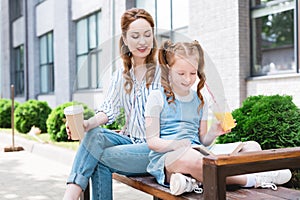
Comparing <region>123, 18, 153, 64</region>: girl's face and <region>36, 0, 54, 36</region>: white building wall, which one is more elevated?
<region>36, 0, 54, 36</region>: white building wall

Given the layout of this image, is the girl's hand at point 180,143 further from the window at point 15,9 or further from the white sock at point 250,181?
the window at point 15,9

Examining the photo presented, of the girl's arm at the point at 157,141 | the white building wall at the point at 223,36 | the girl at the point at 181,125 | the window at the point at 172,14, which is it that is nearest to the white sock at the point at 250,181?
the girl at the point at 181,125

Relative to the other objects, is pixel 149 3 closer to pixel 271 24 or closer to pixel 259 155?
pixel 271 24

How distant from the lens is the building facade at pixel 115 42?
9.02 feet

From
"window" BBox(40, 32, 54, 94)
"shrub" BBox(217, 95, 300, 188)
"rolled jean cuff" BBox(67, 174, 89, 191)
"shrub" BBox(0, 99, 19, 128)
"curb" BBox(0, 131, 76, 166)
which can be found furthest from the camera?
"window" BBox(40, 32, 54, 94)

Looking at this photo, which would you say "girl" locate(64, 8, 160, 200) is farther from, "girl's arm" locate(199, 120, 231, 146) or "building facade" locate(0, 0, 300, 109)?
"girl's arm" locate(199, 120, 231, 146)

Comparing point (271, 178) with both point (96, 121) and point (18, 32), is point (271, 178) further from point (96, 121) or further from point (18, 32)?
point (18, 32)

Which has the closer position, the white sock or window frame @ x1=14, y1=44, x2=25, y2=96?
the white sock

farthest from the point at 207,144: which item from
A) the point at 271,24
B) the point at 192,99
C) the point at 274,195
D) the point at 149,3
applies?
the point at 271,24

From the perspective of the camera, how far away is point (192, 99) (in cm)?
247

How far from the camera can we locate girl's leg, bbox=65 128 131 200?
9.04 feet

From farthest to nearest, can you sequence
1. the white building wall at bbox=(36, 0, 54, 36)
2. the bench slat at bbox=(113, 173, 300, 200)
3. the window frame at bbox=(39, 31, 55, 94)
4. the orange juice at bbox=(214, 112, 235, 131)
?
the window frame at bbox=(39, 31, 55, 94)
the white building wall at bbox=(36, 0, 54, 36)
the orange juice at bbox=(214, 112, 235, 131)
the bench slat at bbox=(113, 173, 300, 200)

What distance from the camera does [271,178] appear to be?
2.55 metres

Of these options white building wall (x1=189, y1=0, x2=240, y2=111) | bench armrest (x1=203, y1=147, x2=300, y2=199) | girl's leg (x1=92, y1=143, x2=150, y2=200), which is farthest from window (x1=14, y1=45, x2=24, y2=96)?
bench armrest (x1=203, y1=147, x2=300, y2=199)
